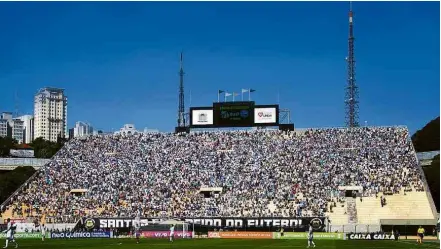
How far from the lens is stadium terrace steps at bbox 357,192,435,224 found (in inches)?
2916

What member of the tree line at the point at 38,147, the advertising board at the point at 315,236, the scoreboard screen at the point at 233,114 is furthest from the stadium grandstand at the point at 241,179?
the tree line at the point at 38,147

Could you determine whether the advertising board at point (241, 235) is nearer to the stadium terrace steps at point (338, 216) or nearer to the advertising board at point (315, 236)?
the advertising board at point (315, 236)

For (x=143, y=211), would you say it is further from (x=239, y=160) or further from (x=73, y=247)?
(x=73, y=247)

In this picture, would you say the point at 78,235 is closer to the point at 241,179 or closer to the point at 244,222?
the point at 244,222

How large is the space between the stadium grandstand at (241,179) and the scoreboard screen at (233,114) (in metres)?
3.13

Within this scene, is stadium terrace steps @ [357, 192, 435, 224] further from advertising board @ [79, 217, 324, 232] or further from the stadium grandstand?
advertising board @ [79, 217, 324, 232]

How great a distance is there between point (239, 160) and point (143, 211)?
1656 cm

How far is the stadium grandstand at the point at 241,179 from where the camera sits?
76750mm

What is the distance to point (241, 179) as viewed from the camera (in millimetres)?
86188

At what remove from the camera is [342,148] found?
297 ft

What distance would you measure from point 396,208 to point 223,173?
76.9 ft

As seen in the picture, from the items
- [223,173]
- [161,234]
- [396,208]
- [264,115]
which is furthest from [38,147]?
[396,208]

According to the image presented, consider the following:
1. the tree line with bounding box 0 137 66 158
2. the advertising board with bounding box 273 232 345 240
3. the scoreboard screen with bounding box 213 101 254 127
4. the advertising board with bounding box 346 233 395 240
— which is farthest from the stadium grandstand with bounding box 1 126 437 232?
the tree line with bounding box 0 137 66 158

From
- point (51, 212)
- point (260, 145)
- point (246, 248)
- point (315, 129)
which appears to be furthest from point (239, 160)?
point (246, 248)
